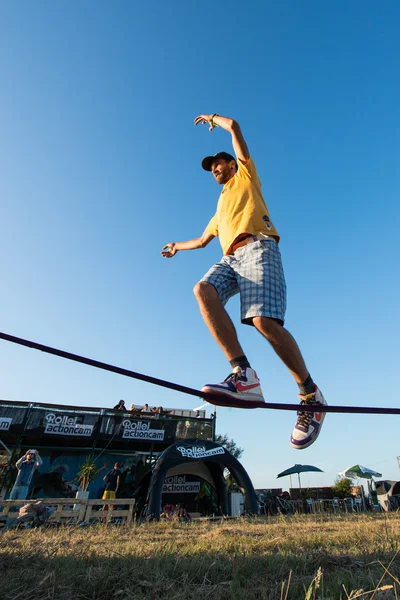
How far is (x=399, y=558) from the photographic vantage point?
121 inches

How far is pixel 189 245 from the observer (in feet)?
13.8

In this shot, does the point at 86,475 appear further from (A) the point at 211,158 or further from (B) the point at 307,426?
(A) the point at 211,158

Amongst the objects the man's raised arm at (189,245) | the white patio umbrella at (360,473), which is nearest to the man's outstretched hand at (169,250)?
the man's raised arm at (189,245)

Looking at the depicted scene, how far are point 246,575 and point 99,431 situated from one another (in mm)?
14852

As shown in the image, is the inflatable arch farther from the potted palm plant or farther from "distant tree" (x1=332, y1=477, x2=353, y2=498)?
"distant tree" (x1=332, y1=477, x2=353, y2=498)

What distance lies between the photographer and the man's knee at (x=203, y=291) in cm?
295

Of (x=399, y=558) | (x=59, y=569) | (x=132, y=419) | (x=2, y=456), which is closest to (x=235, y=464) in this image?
(x=132, y=419)

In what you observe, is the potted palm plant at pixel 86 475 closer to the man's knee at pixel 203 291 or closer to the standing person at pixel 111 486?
the standing person at pixel 111 486

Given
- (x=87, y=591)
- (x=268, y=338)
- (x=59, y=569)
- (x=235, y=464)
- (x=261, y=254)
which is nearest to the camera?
(x=87, y=591)

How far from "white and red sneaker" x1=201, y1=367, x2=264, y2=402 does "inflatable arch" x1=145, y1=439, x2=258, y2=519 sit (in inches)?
311

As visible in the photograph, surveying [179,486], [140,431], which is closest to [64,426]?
[140,431]

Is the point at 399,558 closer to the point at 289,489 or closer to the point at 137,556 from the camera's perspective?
the point at 137,556

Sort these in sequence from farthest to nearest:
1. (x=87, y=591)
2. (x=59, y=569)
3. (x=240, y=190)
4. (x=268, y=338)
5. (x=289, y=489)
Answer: (x=289, y=489)
(x=240, y=190)
(x=268, y=338)
(x=59, y=569)
(x=87, y=591)

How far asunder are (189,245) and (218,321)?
61.5 inches
